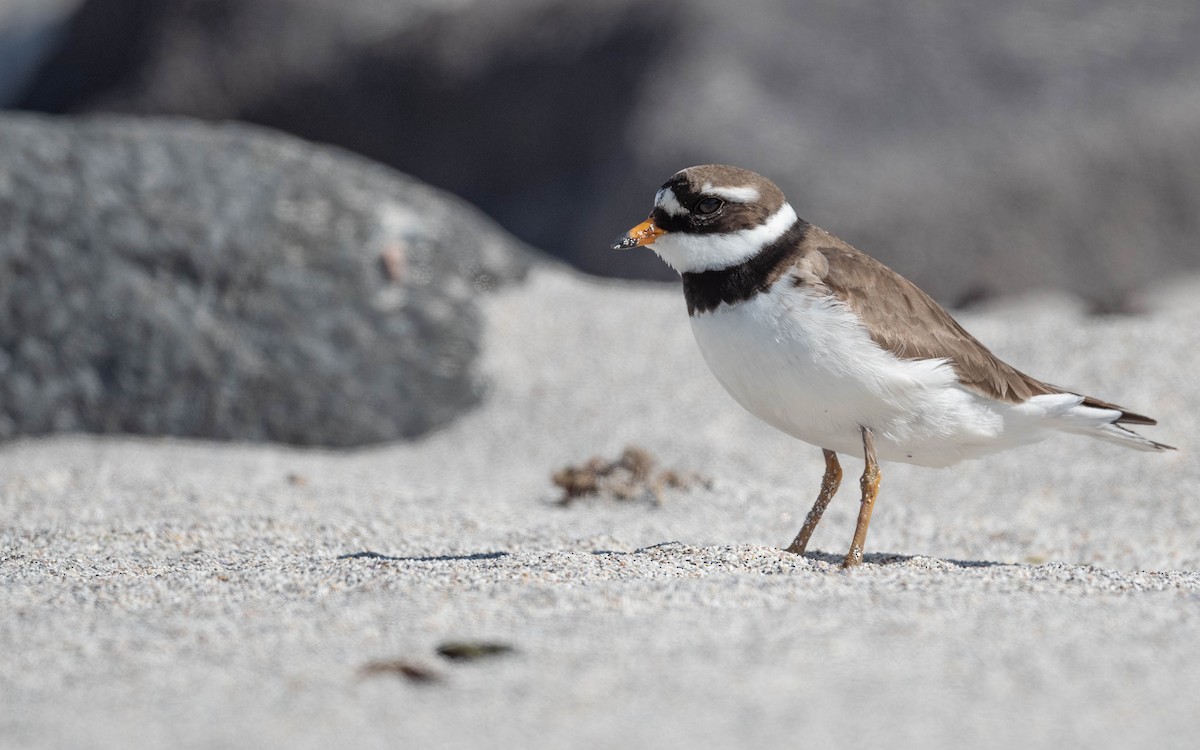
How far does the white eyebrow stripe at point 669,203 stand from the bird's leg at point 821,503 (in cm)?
111

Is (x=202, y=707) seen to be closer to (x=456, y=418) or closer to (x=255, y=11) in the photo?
(x=456, y=418)

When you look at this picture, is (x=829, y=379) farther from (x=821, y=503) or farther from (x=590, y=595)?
(x=590, y=595)

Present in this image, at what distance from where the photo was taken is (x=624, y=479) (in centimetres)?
632

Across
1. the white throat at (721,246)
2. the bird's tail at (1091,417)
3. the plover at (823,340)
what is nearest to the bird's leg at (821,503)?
the plover at (823,340)

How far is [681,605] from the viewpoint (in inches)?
138

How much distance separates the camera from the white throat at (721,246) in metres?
4.49

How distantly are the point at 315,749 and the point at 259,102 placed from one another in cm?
1199

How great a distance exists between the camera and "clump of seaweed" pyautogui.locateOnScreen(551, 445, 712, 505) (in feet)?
20.5

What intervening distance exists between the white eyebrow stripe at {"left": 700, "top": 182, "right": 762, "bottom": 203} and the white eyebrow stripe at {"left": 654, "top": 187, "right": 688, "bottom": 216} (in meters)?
0.10

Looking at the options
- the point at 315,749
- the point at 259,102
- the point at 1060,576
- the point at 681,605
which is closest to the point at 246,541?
the point at 681,605

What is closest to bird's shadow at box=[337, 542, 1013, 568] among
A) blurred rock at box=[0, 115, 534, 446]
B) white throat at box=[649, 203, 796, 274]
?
white throat at box=[649, 203, 796, 274]

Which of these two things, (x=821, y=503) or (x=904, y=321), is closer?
(x=904, y=321)

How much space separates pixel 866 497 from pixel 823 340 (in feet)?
2.24

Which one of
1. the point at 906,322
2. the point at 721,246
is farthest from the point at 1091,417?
the point at 721,246
